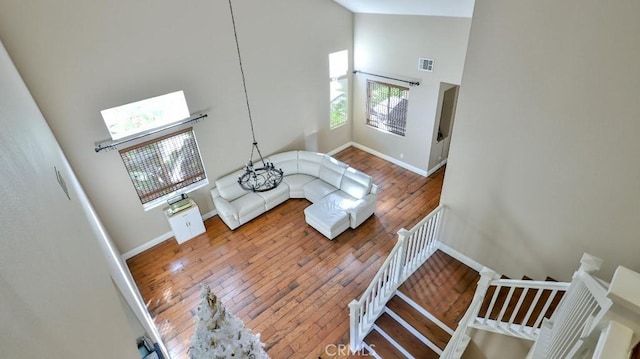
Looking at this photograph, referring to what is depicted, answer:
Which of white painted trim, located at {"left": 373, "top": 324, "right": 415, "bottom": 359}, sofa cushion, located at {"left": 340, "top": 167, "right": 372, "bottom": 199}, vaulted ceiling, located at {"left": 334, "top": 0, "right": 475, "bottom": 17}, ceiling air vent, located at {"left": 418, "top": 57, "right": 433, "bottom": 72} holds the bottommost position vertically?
white painted trim, located at {"left": 373, "top": 324, "right": 415, "bottom": 359}

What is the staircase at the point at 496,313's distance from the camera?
6.37 feet

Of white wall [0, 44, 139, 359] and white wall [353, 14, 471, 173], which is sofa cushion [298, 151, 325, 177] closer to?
white wall [353, 14, 471, 173]

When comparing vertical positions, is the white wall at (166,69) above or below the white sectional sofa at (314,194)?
above

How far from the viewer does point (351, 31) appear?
7.51 meters

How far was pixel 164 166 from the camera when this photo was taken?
5.82 m

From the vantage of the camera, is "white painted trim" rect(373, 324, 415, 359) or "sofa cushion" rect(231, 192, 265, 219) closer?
"white painted trim" rect(373, 324, 415, 359)

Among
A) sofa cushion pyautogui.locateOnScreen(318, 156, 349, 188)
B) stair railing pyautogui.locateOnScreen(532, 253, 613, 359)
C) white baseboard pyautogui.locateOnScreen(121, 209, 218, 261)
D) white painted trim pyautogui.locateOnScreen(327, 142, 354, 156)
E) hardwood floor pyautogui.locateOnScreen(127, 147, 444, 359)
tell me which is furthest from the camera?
white painted trim pyautogui.locateOnScreen(327, 142, 354, 156)

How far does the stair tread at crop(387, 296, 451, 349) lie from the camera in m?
4.15

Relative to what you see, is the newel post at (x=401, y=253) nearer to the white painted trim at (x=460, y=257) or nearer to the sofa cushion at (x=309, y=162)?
the white painted trim at (x=460, y=257)

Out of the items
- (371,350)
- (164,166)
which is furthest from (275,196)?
(371,350)

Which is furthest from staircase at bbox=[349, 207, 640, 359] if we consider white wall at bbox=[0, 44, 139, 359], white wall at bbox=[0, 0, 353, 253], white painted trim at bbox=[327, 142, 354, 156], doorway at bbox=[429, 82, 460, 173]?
white painted trim at bbox=[327, 142, 354, 156]

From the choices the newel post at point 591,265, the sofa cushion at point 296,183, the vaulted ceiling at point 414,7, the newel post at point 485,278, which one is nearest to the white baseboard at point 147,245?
the sofa cushion at point 296,183

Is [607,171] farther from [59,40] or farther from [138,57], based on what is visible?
[59,40]

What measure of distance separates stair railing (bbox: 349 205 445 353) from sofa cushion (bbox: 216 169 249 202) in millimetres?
3310
